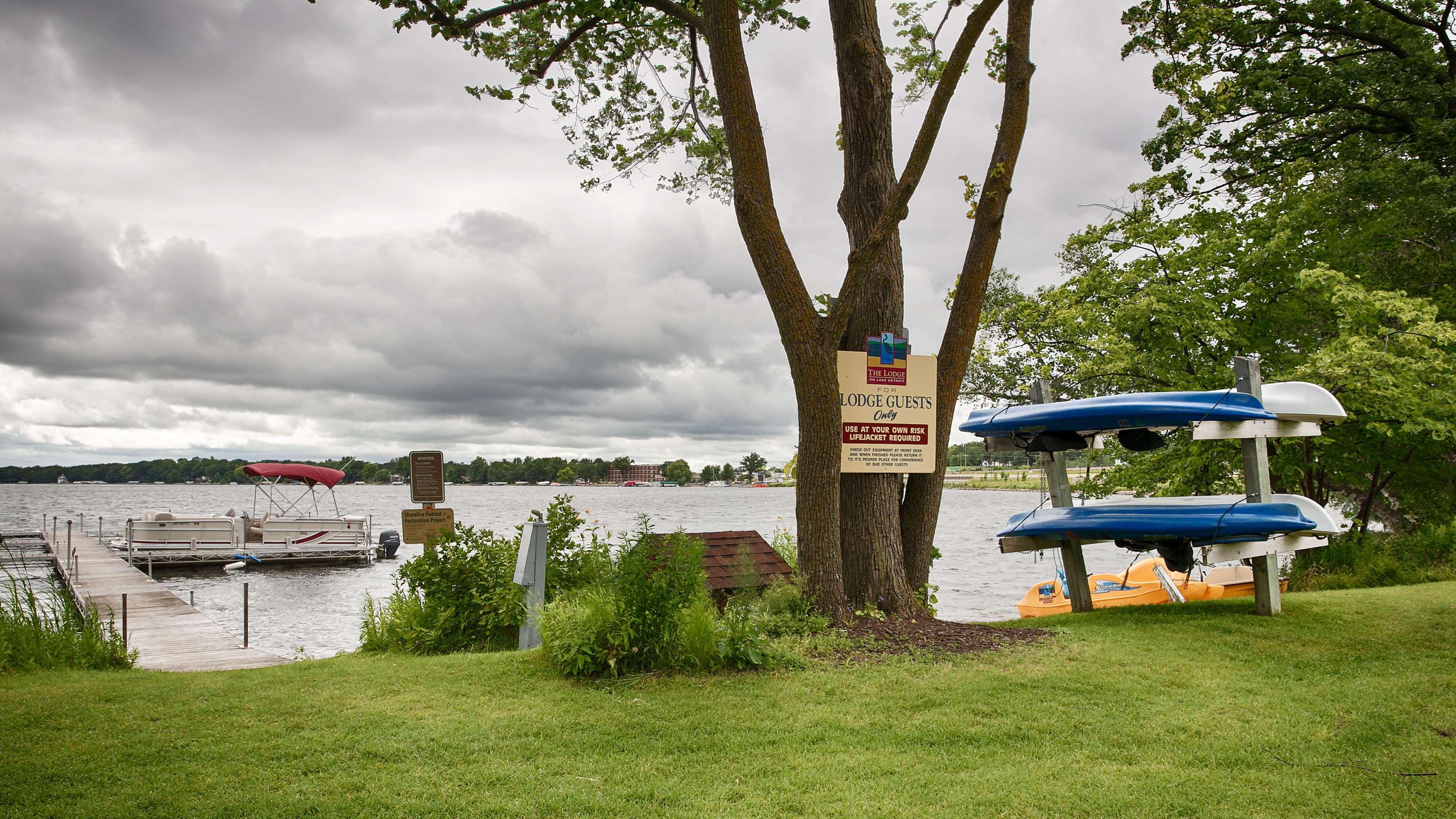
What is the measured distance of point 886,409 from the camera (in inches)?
300

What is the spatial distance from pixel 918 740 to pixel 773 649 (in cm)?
174

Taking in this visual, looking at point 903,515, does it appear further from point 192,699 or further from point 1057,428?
point 192,699

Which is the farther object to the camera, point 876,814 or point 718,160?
point 718,160

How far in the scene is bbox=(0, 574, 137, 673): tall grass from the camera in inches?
290

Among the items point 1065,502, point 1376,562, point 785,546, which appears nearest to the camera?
point 1065,502

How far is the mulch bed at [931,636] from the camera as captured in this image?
6.55 m

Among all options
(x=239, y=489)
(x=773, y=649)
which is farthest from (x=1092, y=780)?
(x=239, y=489)

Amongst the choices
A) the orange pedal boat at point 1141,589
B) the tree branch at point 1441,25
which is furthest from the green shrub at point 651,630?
the tree branch at point 1441,25

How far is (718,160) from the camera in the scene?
10508 mm

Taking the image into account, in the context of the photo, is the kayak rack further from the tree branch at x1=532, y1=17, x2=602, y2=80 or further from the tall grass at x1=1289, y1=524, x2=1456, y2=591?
the tree branch at x1=532, y1=17, x2=602, y2=80

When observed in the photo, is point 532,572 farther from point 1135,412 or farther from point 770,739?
point 1135,412

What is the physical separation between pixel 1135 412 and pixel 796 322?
151 inches

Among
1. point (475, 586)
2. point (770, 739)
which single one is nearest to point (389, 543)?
point (475, 586)

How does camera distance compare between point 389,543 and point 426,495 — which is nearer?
point 426,495
